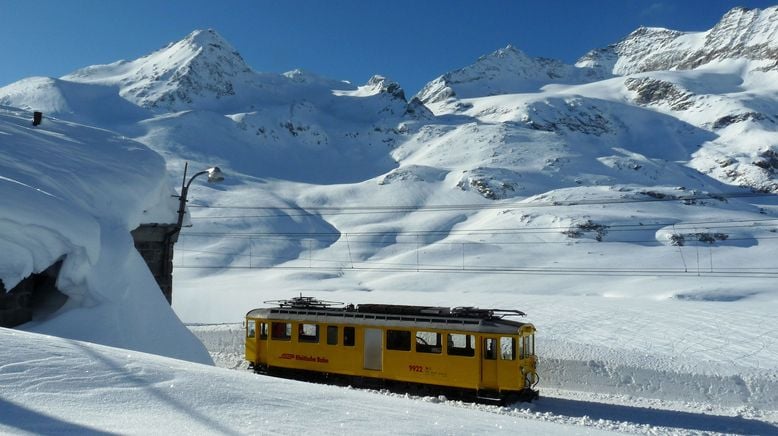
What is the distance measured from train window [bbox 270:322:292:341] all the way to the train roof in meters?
0.23

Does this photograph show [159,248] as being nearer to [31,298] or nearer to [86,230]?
[31,298]

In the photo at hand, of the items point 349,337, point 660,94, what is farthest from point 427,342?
point 660,94

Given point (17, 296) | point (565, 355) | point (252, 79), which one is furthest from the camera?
point (252, 79)

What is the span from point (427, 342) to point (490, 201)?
2398 inches

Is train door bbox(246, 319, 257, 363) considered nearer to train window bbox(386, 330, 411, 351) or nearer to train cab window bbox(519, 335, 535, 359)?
train window bbox(386, 330, 411, 351)

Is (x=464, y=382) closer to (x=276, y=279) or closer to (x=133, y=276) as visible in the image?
(x=133, y=276)

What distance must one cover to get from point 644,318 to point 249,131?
99.2 meters

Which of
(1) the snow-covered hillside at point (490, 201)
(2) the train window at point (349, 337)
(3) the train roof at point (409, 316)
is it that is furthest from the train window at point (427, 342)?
(1) the snow-covered hillside at point (490, 201)

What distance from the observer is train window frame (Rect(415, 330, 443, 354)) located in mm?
16328

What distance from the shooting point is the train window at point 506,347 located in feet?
50.8

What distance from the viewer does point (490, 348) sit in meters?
15.7

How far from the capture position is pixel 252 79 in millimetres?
150250

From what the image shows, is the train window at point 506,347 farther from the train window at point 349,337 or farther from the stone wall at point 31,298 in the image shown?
the stone wall at point 31,298

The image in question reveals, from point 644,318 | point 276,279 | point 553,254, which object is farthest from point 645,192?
point 644,318
